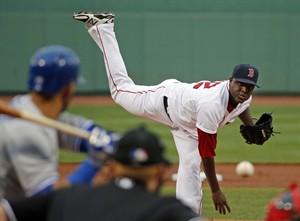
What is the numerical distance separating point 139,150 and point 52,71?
1.06 metres

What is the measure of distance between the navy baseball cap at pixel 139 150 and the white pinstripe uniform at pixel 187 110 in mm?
4240

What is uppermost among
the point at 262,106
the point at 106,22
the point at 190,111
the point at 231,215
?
the point at 106,22

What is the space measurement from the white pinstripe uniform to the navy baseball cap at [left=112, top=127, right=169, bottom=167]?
13.9 feet

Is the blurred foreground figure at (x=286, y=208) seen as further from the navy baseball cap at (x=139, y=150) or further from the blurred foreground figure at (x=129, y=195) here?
the navy baseball cap at (x=139, y=150)

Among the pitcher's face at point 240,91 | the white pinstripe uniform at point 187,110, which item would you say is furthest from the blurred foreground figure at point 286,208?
the pitcher's face at point 240,91

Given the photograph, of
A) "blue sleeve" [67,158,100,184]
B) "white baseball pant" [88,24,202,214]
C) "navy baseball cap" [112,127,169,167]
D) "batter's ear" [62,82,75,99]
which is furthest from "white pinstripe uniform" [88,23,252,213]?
"navy baseball cap" [112,127,169,167]

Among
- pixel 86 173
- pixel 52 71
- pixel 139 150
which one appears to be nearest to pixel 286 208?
pixel 139 150

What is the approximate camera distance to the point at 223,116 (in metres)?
7.50

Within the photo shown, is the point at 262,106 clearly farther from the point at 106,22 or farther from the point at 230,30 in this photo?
the point at 106,22

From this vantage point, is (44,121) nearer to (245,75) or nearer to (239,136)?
(245,75)

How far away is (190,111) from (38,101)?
382 cm

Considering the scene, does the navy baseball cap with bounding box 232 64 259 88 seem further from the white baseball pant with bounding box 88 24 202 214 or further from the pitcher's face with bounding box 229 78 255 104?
the white baseball pant with bounding box 88 24 202 214

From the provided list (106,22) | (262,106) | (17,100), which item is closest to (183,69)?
(262,106)

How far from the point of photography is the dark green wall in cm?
2548
